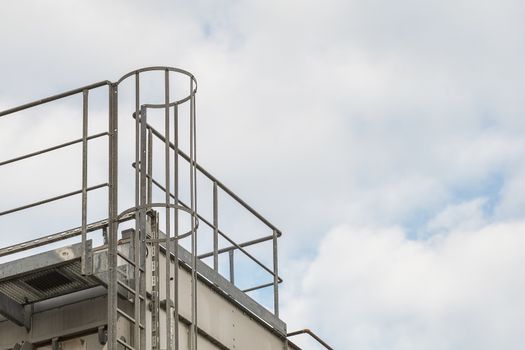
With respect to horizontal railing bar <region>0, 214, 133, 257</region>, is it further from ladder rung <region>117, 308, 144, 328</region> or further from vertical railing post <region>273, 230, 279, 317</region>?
vertical railing post <region>273, 230, 279, 317</region>

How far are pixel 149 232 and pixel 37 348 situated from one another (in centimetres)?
196

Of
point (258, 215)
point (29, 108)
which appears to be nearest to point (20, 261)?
point (29, 108)

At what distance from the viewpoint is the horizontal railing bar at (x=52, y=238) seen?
1720 centimetres

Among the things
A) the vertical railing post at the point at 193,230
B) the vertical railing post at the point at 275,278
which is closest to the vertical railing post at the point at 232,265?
the vertical railing post at the point at 275,278

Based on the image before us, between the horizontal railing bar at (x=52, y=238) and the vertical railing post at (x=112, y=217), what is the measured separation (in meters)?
0.22

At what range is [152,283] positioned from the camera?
57.6 ft

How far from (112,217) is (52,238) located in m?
0.84

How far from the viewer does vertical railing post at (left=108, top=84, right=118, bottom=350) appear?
1644cm

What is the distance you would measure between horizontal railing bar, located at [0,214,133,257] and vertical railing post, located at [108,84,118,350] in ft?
0.71

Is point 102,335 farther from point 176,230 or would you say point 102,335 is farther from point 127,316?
point 176,230

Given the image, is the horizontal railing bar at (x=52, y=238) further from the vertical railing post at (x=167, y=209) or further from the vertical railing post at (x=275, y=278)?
the vertical railing post at (x=275, y=278)

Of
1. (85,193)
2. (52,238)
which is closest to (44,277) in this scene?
(52,238)

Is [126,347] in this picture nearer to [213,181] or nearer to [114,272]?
[114,272]

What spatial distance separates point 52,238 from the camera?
17328 mm
